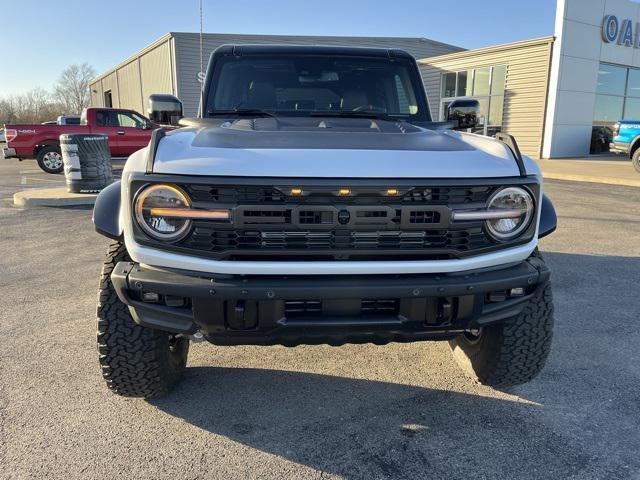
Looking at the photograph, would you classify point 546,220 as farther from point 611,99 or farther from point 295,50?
point 611,99

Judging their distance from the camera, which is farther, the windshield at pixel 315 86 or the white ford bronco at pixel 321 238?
the windshield at pixel 315 86

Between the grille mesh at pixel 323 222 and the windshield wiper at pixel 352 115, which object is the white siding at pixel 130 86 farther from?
the grille mesh at pixel 323 222

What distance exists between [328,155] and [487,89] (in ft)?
70.3

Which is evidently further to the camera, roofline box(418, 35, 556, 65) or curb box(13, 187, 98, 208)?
roofline box(418, 35, 556, 65)

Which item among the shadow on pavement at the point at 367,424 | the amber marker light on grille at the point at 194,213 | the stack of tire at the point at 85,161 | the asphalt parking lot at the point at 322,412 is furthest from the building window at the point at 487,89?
the amber marker light on grille at the point at 194,213

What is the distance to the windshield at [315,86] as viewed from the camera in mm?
3551

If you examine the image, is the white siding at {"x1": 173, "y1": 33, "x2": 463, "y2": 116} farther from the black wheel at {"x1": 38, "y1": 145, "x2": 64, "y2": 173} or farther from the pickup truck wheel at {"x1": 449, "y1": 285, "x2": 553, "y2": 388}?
the pickup truck wheel at {"x1": 449, "y1": 285, "x2": 553, "y2": 388}

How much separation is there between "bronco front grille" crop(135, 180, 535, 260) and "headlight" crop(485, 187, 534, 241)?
5.5 inches

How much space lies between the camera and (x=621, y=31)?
19641mm

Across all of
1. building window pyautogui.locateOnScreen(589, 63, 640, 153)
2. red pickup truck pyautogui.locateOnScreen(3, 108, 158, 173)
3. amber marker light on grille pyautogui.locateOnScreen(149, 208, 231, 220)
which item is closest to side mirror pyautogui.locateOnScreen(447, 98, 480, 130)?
amber marker light on grille pyautogui.locateOnScreen(149, 208, 231, 220)

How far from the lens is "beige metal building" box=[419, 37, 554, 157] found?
61.9ft

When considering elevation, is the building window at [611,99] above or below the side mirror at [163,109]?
above

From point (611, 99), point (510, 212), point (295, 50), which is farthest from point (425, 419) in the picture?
point (611, 99)

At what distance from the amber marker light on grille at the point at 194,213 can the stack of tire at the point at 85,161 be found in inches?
333
